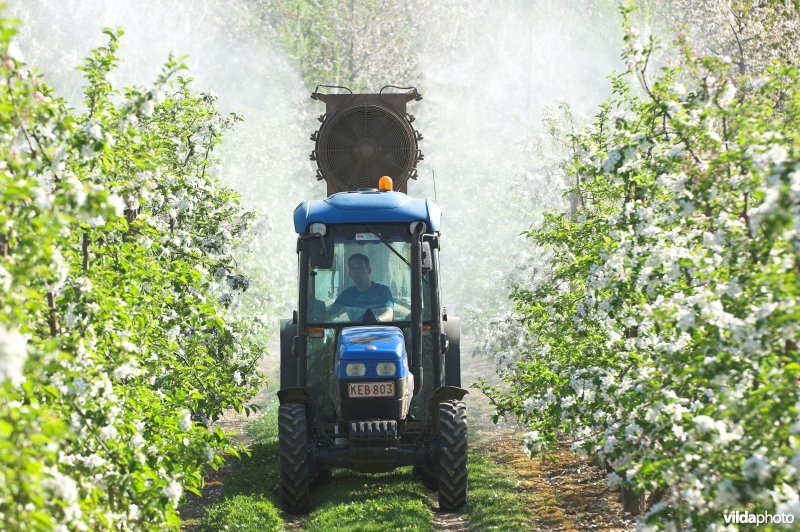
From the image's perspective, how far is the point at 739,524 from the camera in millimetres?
6625

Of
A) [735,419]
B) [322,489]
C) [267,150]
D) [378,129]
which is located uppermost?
[267,150]

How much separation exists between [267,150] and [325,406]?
3472 centimetres

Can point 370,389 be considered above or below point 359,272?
below

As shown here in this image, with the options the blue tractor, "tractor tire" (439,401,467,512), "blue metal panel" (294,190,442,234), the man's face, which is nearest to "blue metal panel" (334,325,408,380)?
the blue tractor

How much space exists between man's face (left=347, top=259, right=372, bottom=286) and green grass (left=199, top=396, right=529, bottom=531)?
244cm

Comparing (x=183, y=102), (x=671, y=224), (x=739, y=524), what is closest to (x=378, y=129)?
(x=183, y=102)

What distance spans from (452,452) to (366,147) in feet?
15.9

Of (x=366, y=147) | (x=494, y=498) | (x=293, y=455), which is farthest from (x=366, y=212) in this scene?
(x=494, y=498)

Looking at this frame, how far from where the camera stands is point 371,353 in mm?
11055

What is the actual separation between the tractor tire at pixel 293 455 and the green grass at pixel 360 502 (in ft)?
0.75

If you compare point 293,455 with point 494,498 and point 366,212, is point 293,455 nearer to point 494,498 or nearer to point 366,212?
point 494,498

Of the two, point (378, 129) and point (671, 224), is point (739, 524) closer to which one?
point (671, 224)

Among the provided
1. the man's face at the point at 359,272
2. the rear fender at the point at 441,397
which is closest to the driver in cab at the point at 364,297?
the man's face at the point at 359,272

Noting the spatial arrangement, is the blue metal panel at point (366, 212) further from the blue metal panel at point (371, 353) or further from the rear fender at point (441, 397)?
the rear fender at point (441, 397)
